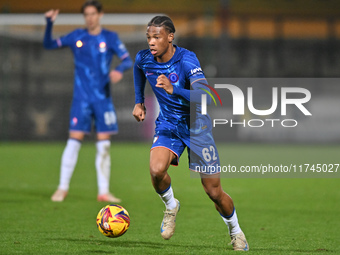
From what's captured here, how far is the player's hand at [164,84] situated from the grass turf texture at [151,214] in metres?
1.36

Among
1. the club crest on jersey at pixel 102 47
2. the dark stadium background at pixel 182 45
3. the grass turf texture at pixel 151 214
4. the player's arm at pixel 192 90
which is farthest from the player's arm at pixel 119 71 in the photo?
the dark stadium background at pixel 182 45

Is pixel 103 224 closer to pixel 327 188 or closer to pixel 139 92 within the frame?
pixel 139 92

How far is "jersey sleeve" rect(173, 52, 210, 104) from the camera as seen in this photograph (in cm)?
520

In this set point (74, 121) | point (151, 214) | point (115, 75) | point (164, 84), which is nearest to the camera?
point (164, 84)

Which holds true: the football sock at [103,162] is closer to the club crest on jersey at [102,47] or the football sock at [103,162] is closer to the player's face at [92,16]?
the club crest on jersey at [102,47]

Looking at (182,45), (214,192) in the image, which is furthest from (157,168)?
(182,45)

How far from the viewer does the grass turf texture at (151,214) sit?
18.7 feet

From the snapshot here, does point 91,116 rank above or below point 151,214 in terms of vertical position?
above

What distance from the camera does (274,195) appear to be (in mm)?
9789

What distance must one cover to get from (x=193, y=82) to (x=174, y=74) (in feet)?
0.96

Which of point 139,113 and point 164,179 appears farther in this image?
point 139,113

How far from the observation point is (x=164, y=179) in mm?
5543

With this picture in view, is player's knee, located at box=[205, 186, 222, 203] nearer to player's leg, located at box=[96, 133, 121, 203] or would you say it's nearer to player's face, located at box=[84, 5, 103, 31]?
player's leg, located at box=[96, 133, 121, 203]

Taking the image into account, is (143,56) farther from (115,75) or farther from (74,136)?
(74,136)
